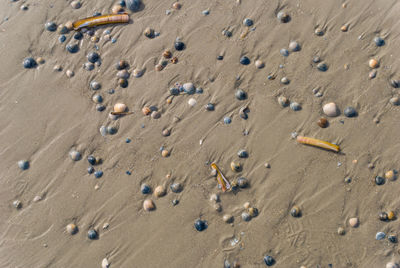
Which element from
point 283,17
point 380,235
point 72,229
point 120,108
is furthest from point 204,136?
point 380,235

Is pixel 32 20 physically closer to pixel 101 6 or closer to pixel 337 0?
pixel 101 6

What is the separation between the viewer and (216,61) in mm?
5508

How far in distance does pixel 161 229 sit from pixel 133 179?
3.71 ft

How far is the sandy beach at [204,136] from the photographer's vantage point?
4.92 m

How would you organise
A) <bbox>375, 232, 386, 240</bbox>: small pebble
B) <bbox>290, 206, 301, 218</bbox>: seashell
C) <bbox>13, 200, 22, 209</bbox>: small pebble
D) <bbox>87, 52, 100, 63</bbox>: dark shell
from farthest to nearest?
<bbox>87, 52, 100, 63</bbox>: dark shell < <bbox>13, 200, 22, 209</bbox>: small pebble < <bbox>290, 206, 301, 218</bbox>: seashell < <bbox>375, 232, 386, 240</bbox>: small pebble

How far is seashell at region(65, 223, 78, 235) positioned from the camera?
5.16m

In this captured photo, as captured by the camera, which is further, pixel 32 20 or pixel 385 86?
pixel 32 20

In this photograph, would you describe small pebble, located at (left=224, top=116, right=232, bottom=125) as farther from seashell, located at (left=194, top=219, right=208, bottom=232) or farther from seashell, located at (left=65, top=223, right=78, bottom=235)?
seashell, located at (left=65, top=223, right=78, bottom=235)

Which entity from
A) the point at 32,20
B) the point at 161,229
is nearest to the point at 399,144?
the point at 161,229

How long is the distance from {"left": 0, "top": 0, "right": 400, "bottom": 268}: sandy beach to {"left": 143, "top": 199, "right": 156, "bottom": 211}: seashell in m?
0.05

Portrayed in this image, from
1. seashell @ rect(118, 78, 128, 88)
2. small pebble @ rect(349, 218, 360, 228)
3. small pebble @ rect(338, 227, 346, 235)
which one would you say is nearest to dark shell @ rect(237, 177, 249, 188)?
small pebble @ rect(338, 227, 346, 235)

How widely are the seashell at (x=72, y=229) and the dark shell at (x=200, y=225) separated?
7.85 feet

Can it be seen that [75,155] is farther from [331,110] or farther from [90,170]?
[331,110]

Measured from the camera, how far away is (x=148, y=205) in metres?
5.11
